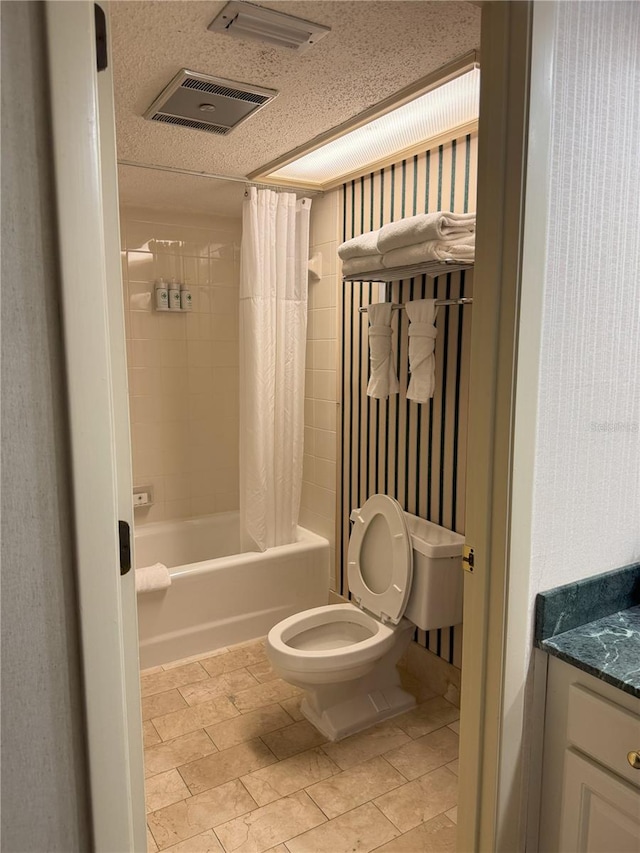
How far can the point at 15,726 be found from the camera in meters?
0.91

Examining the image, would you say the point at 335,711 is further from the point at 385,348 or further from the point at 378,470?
the point at 385,348

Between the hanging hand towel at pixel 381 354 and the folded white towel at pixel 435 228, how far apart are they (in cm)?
46

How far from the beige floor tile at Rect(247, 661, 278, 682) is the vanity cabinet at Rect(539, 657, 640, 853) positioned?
1.50 metres

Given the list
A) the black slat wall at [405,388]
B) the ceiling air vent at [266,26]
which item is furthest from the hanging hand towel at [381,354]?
the ceiling air vent at [266,26]

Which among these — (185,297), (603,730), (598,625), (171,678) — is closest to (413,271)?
(598,625)

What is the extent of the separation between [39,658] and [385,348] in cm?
190

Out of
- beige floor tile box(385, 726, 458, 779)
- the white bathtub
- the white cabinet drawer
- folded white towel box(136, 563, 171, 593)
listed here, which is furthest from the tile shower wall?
the white cabinet drawer

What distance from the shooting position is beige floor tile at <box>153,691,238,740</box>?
232 cm

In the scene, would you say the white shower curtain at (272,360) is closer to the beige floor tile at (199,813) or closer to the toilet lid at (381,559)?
the toilet lid at (381,559)

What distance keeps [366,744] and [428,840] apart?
1.56ft

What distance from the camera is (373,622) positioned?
2.43m

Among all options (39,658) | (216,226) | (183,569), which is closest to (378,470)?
(183,569)

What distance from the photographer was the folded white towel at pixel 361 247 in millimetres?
2291

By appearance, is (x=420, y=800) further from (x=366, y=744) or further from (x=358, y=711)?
(x=358, y=711)
